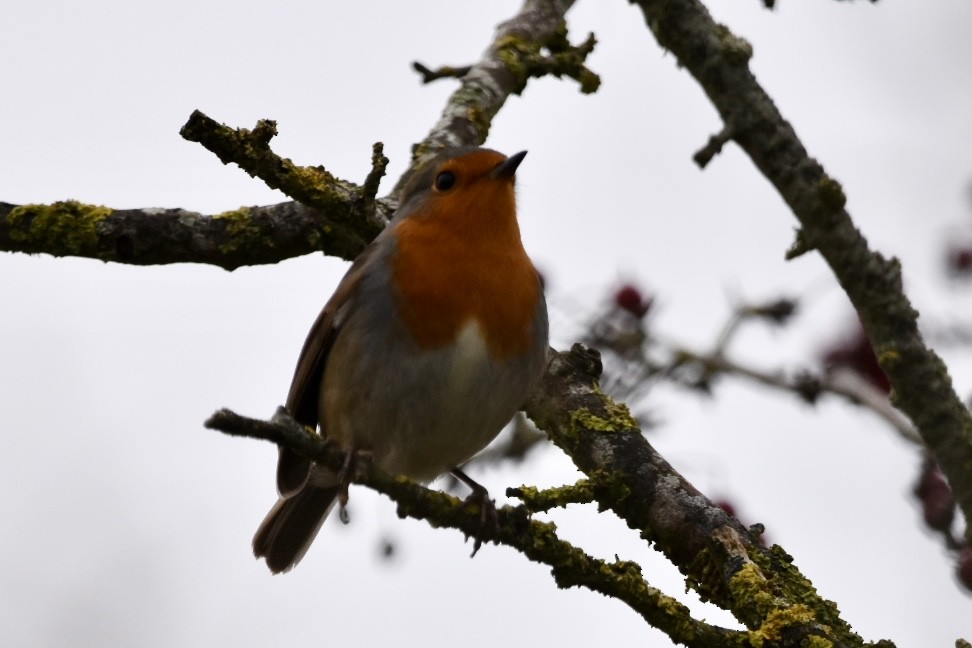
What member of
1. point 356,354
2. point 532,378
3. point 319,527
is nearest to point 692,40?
point 532,378

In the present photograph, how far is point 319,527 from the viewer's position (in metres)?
5.26

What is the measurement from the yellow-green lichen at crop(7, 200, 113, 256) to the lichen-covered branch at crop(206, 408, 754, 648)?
1.41m

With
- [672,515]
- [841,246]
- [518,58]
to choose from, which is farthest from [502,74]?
[672,515]

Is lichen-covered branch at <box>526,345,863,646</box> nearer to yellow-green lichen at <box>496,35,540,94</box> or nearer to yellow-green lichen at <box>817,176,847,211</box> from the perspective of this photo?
yellow-green lichen at <box>817,176,847,211</box>

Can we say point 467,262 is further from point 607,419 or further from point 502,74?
point 502,74

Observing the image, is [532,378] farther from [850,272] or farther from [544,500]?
[850,272]

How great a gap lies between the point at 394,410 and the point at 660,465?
3.01 ft

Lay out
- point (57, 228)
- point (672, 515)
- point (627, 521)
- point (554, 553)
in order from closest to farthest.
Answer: point (554, 553), point (672, 515), point (627, 521), point (57, 228)

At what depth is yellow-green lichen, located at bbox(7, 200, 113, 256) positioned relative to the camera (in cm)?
412

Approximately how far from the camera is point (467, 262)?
15.1ft

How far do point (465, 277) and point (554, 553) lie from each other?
58.0 inches

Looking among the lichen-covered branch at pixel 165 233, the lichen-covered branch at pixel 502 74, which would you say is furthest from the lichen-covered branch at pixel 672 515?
the lichen-covered branch at pixel 502 74

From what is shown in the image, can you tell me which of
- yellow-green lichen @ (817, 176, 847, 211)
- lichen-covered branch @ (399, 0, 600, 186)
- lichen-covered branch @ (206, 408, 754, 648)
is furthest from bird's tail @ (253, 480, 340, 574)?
yellow-green lichen @ (817, 176, 847, 211)

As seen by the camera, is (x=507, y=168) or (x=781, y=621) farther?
(x=507, y=168)
